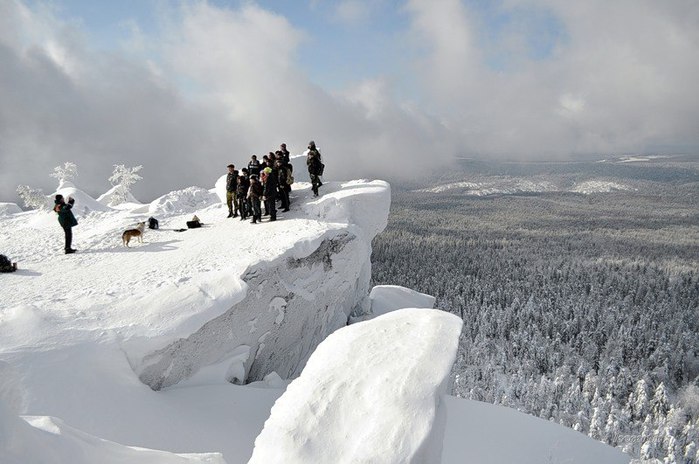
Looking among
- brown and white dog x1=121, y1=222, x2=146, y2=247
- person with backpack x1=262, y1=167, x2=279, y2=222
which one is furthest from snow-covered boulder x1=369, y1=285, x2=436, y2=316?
brown and white dog x1=121, y1=222, x2=146, y2=247

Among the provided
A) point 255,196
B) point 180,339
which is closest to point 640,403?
point 255,196

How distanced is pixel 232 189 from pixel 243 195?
3.44 ft

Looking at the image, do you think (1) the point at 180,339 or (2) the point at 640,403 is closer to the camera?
(1) the point at 180,339

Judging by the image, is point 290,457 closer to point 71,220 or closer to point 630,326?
point 71,220

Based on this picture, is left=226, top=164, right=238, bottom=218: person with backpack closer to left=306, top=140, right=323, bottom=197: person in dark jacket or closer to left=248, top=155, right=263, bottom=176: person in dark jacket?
left=248, top=155, right=263, bottom=176: person in dark jacket

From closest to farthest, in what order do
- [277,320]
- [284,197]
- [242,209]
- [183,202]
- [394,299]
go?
[277,320] < [242,209] < [284,197] < [183,202] < [394,299]

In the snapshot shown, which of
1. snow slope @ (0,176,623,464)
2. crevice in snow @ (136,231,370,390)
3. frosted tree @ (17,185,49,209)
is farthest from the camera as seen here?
frosted tree @ (17,185,49,209)

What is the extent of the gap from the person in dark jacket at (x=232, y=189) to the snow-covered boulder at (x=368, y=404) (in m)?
11.4

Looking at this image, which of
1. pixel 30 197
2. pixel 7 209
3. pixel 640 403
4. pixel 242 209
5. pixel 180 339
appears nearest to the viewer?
pixel 180 339

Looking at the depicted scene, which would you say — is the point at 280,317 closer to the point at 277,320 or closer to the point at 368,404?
the point at 277,320

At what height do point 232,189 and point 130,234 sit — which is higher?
point 232,189

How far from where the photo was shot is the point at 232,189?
15602 millimetres

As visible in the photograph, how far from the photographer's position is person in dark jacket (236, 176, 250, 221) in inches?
579

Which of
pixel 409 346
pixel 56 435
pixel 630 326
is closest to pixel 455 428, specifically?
pixel 409 346
